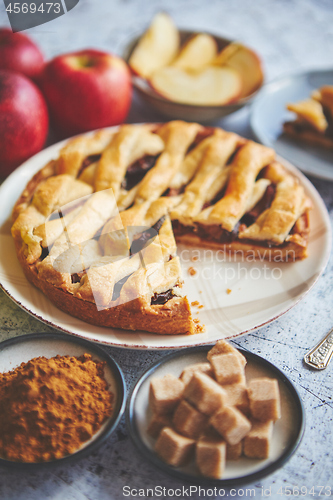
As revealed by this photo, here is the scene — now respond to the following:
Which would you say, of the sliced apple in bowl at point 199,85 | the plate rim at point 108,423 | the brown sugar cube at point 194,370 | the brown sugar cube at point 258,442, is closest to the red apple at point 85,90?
the sliced apple in bowl at point 199,85

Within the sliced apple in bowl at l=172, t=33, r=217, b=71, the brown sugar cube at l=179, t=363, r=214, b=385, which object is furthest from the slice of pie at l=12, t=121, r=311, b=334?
the sliced apple in bowl at l=172, t=33, r=217, b=71

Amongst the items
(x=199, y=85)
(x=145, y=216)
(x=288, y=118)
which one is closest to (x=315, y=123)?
(x=288, y=118)

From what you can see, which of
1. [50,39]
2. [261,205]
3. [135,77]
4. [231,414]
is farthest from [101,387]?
[50,39]

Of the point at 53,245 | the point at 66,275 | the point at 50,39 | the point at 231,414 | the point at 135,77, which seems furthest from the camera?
the point at 50,39

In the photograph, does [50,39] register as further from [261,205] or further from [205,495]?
[205,495]

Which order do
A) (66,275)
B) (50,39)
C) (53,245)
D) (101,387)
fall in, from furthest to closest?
1. (50,39)
2. (53,245)
3. (66,275)
4. (101,387)

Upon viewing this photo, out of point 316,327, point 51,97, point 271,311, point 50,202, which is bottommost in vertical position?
point 316,327

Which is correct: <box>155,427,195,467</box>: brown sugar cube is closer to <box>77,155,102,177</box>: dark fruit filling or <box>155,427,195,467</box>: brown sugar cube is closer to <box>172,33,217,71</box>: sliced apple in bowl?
<box>77,155,102,177</box>: dark fruit filling
